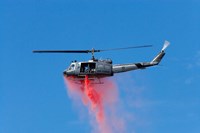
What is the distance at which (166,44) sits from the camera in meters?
81.1

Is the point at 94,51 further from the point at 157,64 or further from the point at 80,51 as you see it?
the point at 157,64

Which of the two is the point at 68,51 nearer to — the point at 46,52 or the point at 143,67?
the point at 46,52

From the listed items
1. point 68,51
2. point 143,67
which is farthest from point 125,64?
point 68,51

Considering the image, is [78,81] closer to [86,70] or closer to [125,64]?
[86,70]

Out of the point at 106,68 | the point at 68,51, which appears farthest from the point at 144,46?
the point at 68,51

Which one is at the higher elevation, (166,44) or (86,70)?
(166,44)

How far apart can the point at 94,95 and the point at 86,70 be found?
6.61 m

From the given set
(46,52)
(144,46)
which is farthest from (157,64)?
(46,52)

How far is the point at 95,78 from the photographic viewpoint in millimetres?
74875

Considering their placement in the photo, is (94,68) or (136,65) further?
(136,65)

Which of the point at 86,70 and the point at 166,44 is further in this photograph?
the point at 166,44

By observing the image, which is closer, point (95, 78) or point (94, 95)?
point (95, 78)

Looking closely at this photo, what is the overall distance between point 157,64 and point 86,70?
10585mm

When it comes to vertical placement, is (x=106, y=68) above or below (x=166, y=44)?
below
